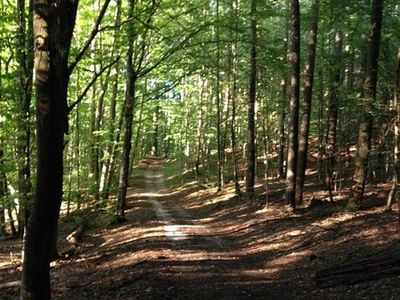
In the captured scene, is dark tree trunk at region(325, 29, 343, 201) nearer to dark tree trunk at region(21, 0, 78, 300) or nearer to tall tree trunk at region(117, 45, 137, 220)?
tall tree trunk at region(117, 45, 137, 220)

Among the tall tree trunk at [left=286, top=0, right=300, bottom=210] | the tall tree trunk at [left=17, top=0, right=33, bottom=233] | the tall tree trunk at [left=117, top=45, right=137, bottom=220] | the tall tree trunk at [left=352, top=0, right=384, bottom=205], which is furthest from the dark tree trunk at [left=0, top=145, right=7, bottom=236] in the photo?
the tall tree trunk at [left=352, top=0, right=384, bottom=205]

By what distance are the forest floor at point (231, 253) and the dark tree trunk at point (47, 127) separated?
236 centimetres

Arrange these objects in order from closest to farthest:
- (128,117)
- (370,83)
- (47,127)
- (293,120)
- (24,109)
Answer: (47,127)
(370,83)
(24,109)
(293,120)
(128,117)

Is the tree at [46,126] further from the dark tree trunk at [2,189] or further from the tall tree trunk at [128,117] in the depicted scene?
the tall tree trunk at [128,117]

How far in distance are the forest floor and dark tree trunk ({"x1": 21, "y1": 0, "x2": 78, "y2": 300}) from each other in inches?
93.0

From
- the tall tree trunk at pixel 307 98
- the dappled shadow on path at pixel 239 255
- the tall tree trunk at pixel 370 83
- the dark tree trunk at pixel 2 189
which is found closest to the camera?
the dappled shadow on path at pixel 239 255

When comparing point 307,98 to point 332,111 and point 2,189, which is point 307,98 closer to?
point 332,111

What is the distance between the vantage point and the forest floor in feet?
26.6

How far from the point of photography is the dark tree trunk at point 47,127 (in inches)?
225

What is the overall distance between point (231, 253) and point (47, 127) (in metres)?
7.30

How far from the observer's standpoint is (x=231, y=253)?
11758 mm

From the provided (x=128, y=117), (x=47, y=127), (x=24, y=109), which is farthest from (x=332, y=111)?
(x=47, y=127)

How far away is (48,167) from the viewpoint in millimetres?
5793

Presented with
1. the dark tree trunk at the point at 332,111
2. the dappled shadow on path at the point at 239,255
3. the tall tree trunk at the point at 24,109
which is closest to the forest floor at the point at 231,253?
the dappled shadow on path at the point at 239,255
